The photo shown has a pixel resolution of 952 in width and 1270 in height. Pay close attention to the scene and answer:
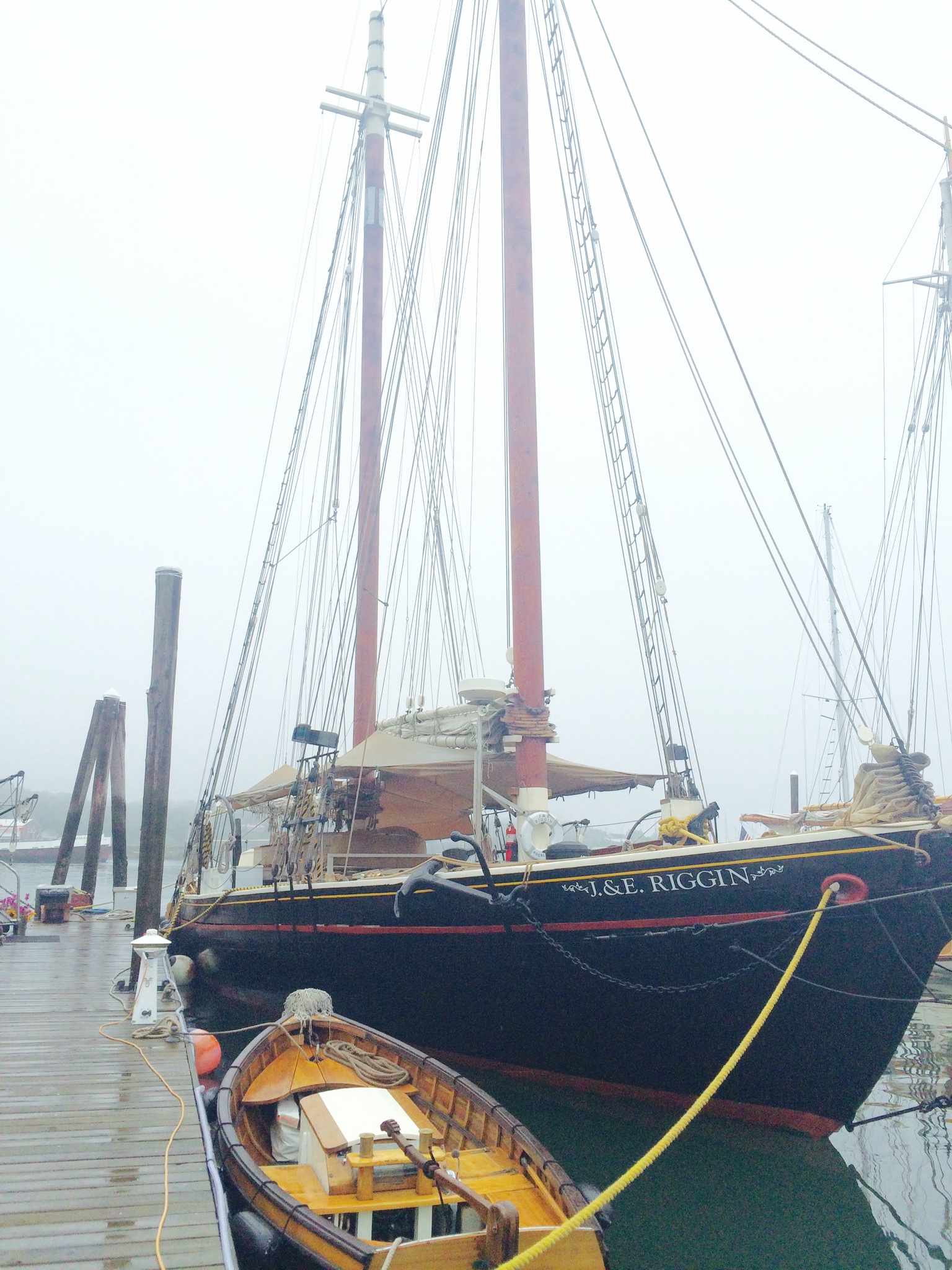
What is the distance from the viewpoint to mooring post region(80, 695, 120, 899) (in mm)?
27453

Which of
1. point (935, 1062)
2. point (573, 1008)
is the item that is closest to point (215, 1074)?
point (573, 1008)

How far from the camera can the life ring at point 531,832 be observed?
10.2 metres

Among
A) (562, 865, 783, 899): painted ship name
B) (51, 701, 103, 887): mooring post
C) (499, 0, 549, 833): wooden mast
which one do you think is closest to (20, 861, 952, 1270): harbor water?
(562, 865, 783, 899): painted ship name

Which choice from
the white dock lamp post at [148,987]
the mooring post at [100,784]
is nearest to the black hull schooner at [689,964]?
the white dock lamp post at [148,987]

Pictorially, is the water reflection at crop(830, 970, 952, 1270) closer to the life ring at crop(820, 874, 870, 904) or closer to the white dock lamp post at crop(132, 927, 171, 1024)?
the life ring at crop(820, 874, 870, 904)

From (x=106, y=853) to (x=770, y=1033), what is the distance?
358 feet

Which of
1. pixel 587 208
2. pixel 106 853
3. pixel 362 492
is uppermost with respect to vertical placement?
pixel 587 208

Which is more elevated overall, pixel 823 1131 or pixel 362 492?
pixel 362 492

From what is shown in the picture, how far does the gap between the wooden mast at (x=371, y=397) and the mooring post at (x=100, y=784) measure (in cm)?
1171

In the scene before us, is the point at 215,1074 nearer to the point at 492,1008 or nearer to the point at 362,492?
the point at 492,1008

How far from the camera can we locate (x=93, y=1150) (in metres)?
5.24

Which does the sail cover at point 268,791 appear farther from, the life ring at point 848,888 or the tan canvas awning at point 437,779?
the life ring at point 848,888

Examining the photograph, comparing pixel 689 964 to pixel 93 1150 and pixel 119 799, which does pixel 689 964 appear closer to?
pixel 93 1150

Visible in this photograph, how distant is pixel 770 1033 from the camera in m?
8.04
